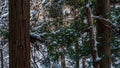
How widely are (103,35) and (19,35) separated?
345cm

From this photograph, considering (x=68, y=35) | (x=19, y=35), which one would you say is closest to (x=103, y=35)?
(x=68, y=35)

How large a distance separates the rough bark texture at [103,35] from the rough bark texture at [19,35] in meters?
3.12

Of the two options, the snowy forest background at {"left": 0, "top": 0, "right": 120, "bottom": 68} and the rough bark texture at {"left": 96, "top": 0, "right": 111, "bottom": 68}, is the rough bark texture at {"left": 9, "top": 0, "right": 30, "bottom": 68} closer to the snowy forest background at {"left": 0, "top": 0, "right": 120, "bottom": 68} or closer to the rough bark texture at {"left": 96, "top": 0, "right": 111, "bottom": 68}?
the snowy forest background at {"left": 0, "top": 0, "right": 120, "bottom": 68}

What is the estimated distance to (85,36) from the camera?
8406mm

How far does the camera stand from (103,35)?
27.2 ft

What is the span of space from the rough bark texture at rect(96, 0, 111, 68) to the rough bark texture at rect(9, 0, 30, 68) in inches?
123

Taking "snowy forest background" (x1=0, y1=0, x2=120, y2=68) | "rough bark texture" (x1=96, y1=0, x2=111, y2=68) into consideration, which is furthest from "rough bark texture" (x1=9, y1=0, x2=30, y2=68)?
"rough bark texture" (x1=96, y1=0, x2=111, y2=68)

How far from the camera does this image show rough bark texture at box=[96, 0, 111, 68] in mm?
8258

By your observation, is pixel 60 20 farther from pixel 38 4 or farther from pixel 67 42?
pixel 38 4

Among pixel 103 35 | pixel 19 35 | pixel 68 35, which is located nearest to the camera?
pixel 19 35

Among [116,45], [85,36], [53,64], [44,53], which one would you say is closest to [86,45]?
[85,36]

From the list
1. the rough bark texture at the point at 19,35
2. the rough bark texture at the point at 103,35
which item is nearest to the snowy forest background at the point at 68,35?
the rough bark texture at the point at 103,35

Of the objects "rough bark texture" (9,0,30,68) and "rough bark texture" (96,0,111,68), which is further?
"rough bark texture" (96,0,111,68)

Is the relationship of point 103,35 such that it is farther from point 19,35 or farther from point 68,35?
point 19,35
